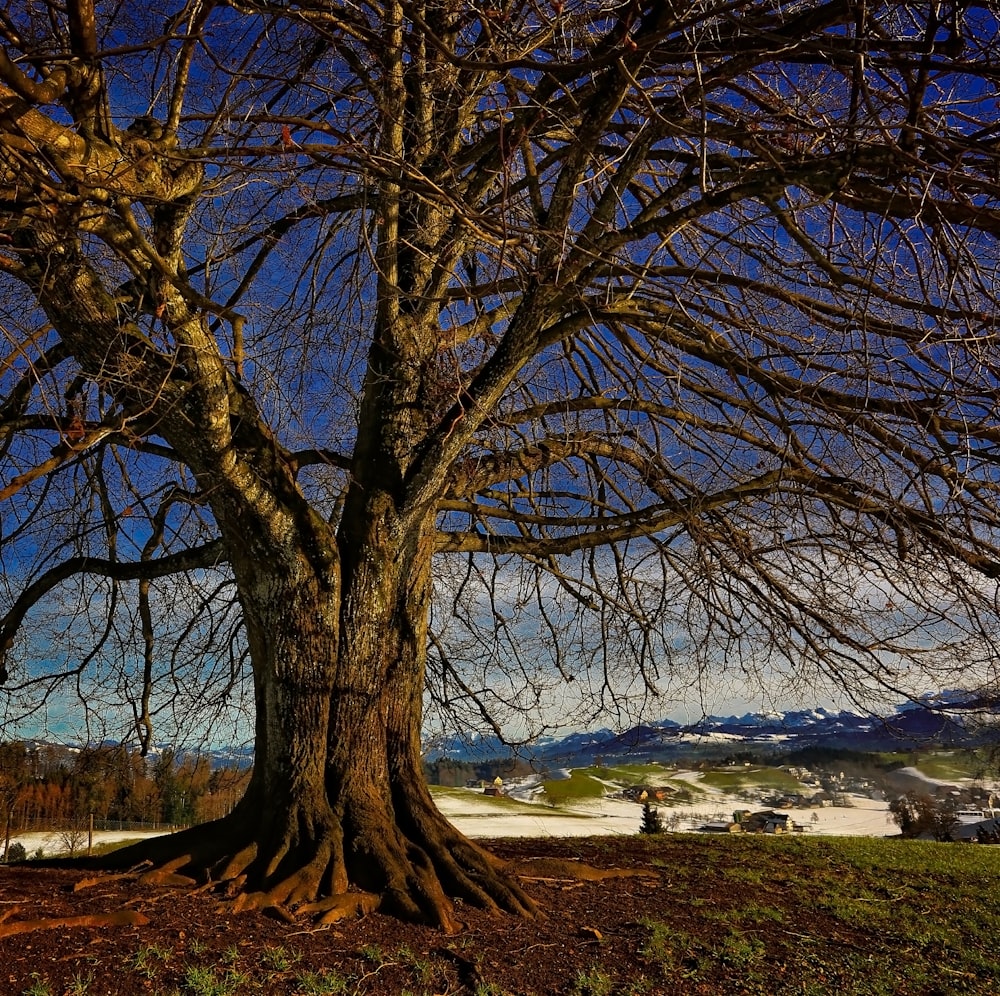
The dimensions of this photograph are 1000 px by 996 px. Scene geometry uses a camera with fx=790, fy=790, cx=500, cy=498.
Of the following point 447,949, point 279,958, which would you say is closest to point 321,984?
point 279,958

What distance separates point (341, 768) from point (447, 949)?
1.42 m

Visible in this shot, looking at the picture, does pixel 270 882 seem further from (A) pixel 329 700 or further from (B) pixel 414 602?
(B) pixel 414 602

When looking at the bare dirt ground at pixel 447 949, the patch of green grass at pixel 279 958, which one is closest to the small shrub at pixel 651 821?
the bare dirt ground at pixel 447 949

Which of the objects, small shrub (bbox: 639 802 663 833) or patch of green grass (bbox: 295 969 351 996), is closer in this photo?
patch of green grass (bbox: 295 969 351 996)

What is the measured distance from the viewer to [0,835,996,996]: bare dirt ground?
3.47 metres

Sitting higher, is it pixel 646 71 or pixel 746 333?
pixel 646 71

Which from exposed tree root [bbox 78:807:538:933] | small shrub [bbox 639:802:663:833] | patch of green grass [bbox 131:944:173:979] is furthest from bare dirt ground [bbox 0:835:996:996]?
small shrub [bbox 639:802:663:833]

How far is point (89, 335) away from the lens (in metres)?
4.33

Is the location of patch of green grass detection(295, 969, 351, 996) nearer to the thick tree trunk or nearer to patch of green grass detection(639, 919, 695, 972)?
the thick tree trunk

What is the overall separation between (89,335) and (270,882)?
10.6 feet

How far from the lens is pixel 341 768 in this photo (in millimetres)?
5059

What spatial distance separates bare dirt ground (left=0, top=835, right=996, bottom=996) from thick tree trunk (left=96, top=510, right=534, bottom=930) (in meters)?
0.27

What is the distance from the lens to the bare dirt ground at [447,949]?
11.4ft

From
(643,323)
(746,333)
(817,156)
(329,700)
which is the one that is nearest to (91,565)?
(329,700)
